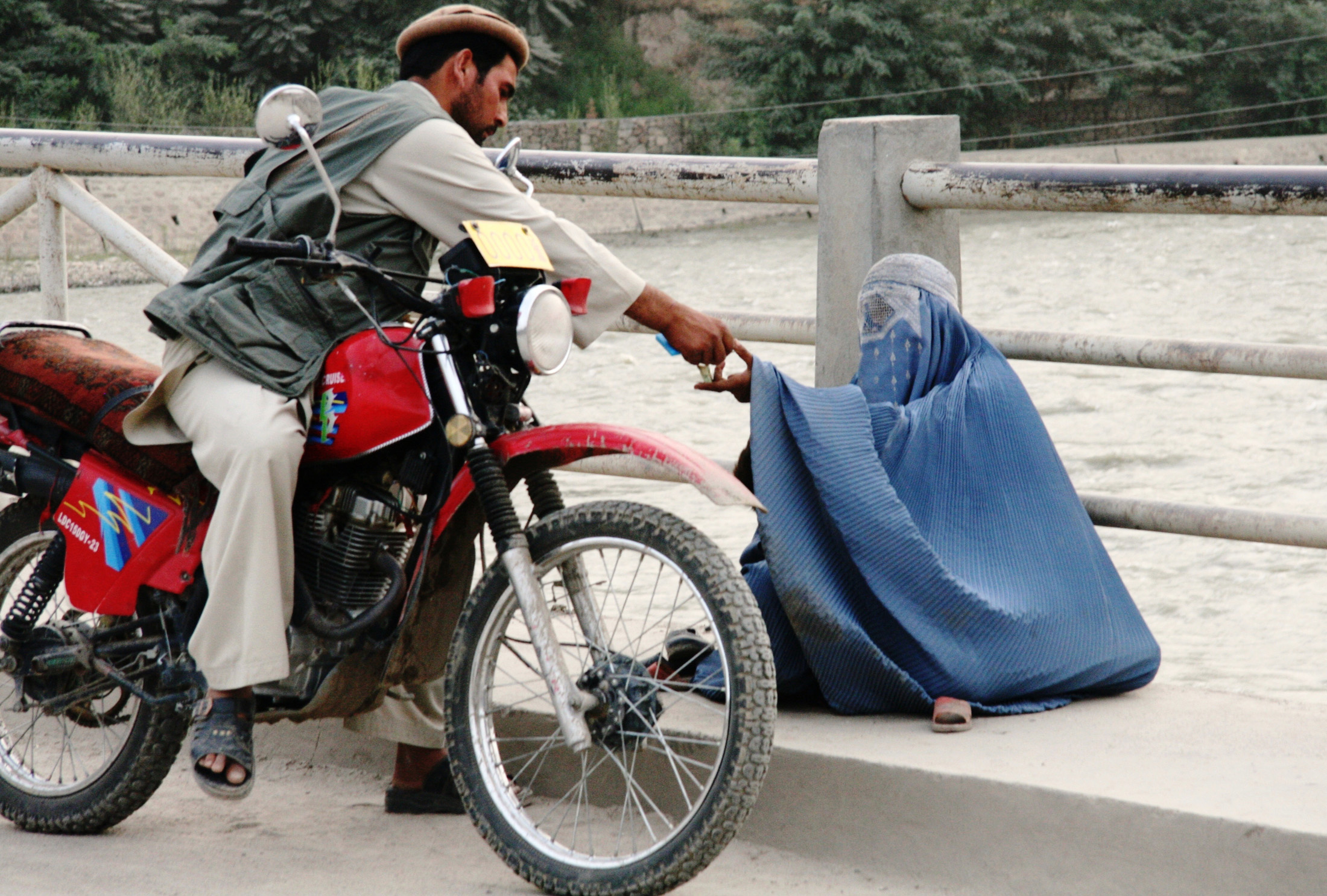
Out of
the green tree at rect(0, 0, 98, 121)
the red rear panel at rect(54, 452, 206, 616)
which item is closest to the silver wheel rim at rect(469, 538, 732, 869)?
the red rear panel at rect(54, 452, 206, 616)

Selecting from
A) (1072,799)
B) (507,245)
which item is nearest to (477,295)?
(507,245)

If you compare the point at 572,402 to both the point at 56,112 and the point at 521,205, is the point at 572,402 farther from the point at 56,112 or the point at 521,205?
the point at 56,112

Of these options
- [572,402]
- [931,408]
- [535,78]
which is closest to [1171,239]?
[572,402]

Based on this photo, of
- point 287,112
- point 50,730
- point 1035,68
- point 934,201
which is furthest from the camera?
point 1035,68

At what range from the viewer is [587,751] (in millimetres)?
2916

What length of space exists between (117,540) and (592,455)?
919mm

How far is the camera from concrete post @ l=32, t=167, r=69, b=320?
4301 millimetres

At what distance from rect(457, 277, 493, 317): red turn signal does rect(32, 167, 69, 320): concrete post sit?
7.57ft

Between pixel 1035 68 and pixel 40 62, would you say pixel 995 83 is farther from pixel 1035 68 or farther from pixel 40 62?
pixel 40 62

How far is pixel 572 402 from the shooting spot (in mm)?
10211

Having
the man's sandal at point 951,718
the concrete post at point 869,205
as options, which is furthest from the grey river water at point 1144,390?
the concrete post at point 869,205

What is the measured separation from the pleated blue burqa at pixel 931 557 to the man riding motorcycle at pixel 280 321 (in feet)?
1.15

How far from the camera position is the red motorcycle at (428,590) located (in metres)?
2.38

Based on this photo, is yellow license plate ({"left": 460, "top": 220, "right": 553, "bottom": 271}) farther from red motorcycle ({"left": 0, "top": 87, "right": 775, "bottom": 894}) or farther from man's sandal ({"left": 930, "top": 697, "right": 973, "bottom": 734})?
man's sandal ({"left": 930, "top": 697, "right": 973, "bottom": 734})
